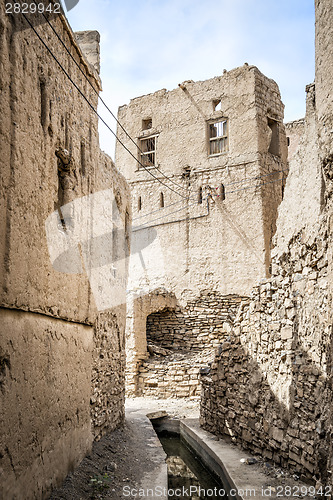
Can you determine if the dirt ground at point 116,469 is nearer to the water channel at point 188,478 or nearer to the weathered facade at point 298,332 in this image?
the weathered facade at point 298,332

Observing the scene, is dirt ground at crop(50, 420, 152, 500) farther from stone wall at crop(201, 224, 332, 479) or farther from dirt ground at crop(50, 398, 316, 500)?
stone wall at crop(201, 224, 332, 479)

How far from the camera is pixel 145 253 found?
17.2 m

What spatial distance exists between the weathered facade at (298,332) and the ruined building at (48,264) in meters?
2.27

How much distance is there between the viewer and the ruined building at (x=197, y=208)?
14367mm

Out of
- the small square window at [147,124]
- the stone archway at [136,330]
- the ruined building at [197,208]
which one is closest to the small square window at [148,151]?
the ruined building at [197,208]

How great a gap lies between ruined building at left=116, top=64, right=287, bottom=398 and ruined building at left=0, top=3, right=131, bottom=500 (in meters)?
7.81

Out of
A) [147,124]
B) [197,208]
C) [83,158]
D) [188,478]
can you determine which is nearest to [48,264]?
[83,158]

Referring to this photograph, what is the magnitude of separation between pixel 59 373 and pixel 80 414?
3.15 ft

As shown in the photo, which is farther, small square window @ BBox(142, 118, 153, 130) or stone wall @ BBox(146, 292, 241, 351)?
small square window @ BBox(142, 118, 153, 130)

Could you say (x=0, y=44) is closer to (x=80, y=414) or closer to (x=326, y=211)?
(x=326, y=211)

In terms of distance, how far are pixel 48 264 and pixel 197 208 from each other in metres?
12.1

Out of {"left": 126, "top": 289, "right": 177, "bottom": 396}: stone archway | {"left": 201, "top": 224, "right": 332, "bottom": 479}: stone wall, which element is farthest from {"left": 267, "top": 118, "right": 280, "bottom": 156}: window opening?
{"left": 201, "top": 224, "right": 332, "bottom": 479}: stone wall

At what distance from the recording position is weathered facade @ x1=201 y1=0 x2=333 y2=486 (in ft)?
14.7

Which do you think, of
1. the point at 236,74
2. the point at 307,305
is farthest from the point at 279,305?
the point at 236,74
